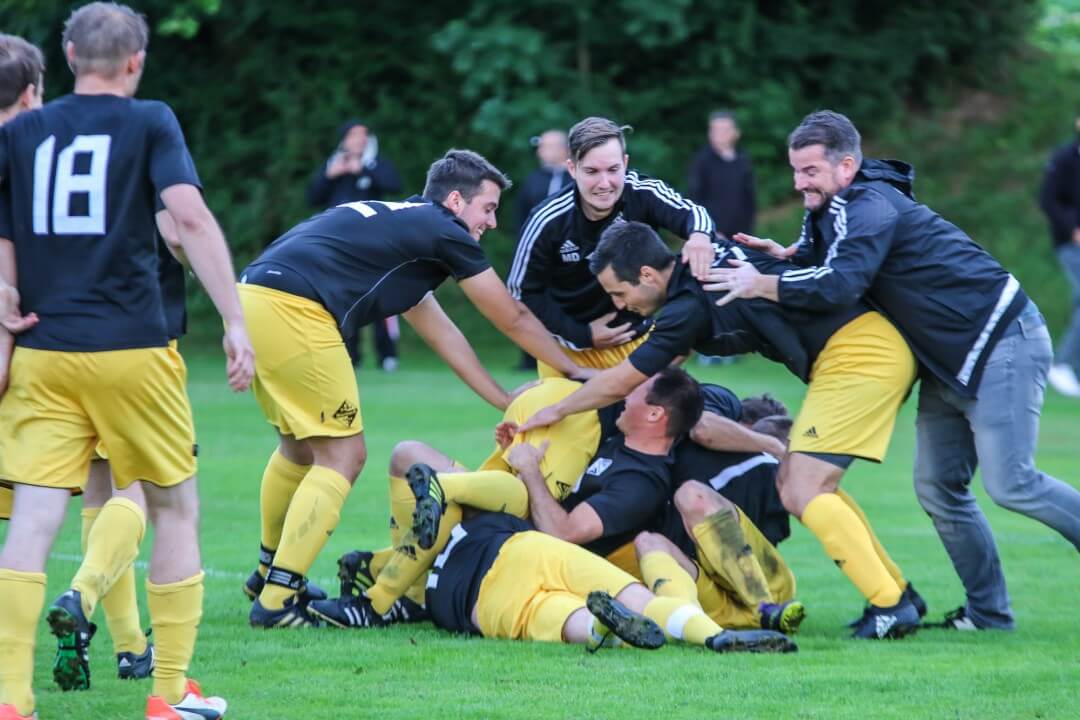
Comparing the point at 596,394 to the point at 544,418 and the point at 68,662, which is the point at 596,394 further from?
the point at 68,662

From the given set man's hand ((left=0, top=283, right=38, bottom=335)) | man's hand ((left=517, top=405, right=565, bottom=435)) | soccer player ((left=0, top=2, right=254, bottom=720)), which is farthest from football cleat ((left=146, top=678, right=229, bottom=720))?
man's hand ((left=517, top=405, right=565, bottom=435))

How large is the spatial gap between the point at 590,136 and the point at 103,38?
120 inches

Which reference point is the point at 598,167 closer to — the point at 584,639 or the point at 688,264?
the point at 688,264

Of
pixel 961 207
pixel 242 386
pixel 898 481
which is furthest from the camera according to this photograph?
pixel 961 207

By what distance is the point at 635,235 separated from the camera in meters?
6.75

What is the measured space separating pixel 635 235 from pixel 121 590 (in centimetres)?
252

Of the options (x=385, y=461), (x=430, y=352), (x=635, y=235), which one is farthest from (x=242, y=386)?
(x=430, y=352)

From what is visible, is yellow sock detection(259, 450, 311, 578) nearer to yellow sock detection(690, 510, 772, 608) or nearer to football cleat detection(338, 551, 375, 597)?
football cleat detection(338, 551, 375, 597)

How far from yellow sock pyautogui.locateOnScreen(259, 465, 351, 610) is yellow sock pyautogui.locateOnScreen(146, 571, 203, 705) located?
1.70m

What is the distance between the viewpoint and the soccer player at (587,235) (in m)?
7.37

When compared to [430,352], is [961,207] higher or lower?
higher

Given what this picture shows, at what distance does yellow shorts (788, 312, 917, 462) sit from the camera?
638 centimetres

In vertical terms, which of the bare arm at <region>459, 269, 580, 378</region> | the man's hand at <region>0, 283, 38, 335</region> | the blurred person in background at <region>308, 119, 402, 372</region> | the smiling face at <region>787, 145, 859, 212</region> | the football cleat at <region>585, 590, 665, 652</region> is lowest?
the blurred person in background at <region>308, 119, 402, 372</region>

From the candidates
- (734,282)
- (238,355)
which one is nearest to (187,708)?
(238,355)
